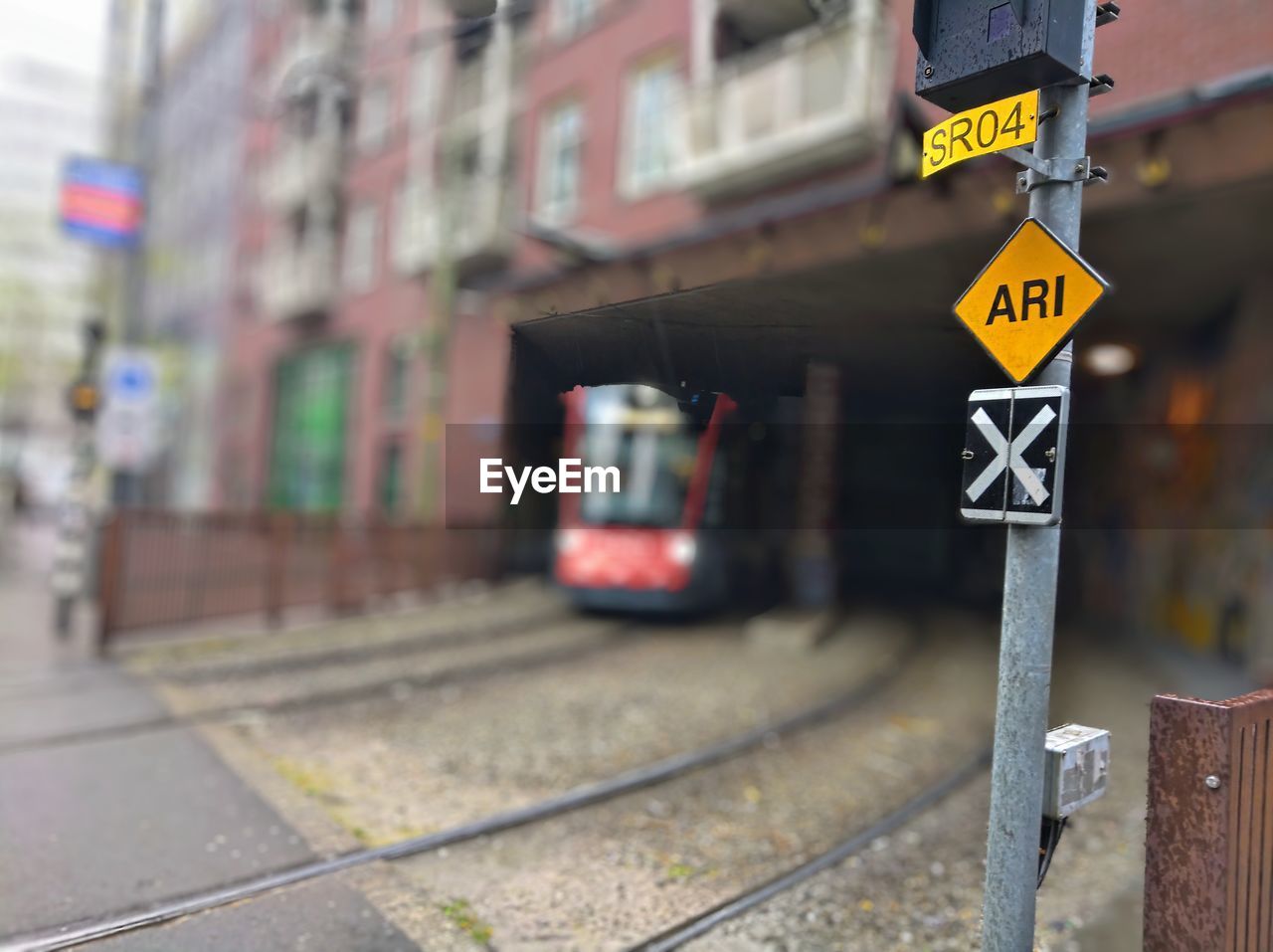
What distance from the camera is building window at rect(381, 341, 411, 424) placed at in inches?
834

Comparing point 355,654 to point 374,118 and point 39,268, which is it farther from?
point 39,268

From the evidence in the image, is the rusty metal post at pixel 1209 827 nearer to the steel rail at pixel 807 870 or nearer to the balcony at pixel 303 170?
the steel rail at pixel 807 870

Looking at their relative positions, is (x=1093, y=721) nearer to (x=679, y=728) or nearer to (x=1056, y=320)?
(x=679, y=728)

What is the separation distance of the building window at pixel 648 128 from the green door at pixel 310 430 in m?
10.7

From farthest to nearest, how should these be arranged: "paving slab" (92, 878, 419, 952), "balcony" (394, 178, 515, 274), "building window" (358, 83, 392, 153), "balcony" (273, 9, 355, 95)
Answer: "building window" (358, 83, 392, 153) < "balcony" (273, 9, 355, 95) < "balcony" (394, 178, 515, 274) < "paving slab" (92, 878, 419, 952)

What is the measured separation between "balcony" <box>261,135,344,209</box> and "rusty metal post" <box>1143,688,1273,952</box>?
2508 centimetres

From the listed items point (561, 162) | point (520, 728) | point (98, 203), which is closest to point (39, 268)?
point (561, 162)

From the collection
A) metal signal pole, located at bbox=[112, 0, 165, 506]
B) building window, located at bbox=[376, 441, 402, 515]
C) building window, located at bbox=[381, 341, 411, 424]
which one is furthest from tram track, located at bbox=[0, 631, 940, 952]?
building window, located at bbox=[381, 341, 411, 424]

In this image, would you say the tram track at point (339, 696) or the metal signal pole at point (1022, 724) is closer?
the metal signal pole at point (1022, 724)

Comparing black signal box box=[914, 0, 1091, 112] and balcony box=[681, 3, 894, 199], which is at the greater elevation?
balcony box=[681, 3, 894, 199]

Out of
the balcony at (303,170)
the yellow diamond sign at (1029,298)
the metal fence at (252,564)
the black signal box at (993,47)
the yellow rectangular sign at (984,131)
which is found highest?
the balcony at (303,170)

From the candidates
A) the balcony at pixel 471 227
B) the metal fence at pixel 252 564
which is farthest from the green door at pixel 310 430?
the metal fence at pixel 252 564

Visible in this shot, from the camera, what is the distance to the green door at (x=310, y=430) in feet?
78.6

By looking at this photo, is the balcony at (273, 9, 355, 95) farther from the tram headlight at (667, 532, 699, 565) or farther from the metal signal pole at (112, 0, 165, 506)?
the tram headlight at (667, 532, 699, 565)
